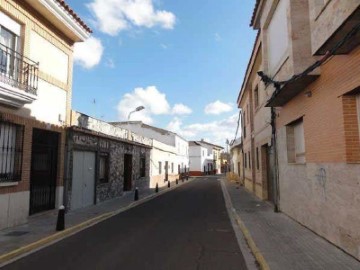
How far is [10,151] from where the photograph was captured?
10.5m

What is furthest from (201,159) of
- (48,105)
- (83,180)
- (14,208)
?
(14,208)

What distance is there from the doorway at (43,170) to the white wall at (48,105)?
514mm

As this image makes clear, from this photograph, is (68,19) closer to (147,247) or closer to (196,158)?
(147,247)

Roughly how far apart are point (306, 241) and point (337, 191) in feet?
5.06

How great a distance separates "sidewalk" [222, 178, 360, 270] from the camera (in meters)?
6.38

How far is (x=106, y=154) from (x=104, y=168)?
0.77 m

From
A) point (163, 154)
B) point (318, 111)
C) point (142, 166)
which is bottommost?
point (142, 166)

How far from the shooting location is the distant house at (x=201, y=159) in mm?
69375

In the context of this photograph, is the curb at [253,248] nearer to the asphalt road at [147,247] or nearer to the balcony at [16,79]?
the asphalt road at [147,247]

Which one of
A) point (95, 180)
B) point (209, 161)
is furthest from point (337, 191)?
point (209, 161)

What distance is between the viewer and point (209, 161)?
255ft

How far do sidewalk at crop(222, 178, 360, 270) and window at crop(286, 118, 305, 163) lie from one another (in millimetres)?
1953

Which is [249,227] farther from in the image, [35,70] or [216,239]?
[35,70]

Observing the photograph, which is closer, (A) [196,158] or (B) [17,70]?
(B) [17,70]
